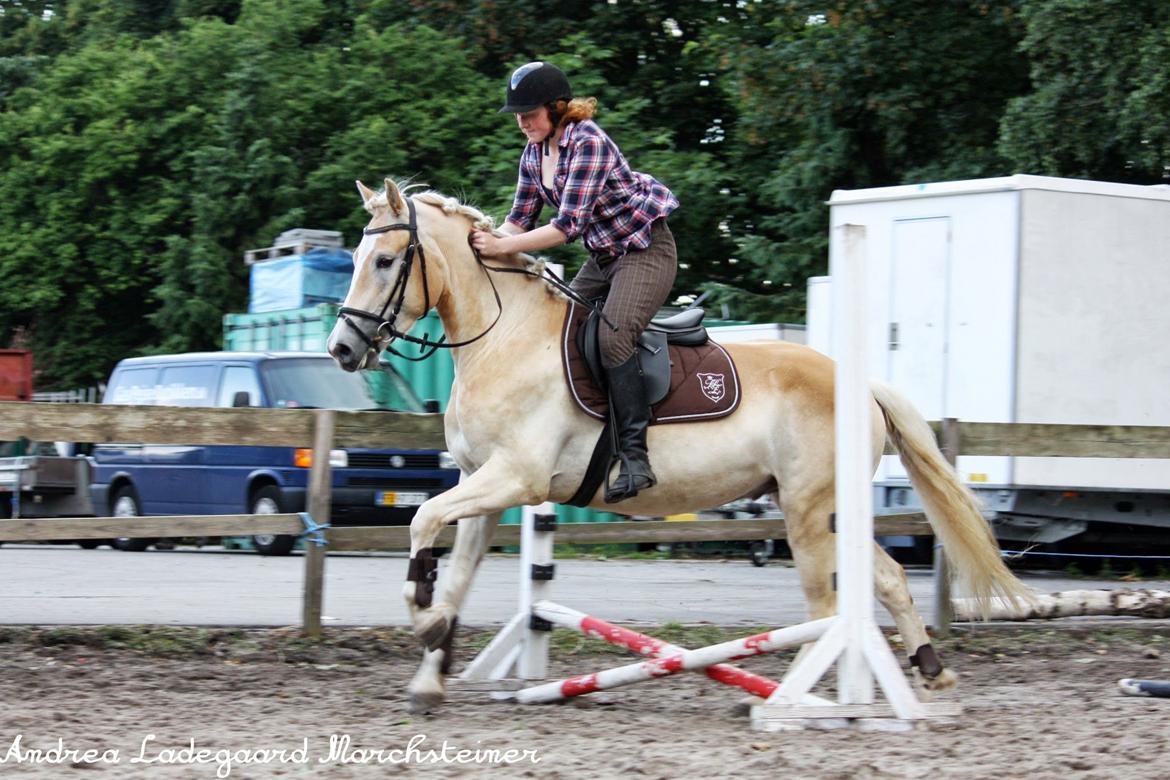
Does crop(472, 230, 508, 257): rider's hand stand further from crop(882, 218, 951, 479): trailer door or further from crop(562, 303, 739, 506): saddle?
crop(882, 218, 951, 479): trailer door

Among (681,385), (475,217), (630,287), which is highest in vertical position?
(475,217)

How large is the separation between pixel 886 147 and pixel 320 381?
32.4 feet

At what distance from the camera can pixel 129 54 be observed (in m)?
30.1

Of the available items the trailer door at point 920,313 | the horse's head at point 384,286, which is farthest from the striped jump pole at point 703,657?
the trailer door at point 920,313

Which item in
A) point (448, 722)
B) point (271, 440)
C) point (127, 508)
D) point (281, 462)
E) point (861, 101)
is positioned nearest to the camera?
point (448, 722)

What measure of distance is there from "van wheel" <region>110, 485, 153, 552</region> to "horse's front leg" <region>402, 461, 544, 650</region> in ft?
40.3

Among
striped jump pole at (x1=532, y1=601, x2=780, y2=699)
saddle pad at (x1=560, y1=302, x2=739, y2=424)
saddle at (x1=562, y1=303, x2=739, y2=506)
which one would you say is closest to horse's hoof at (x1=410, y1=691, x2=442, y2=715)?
striped jump pole at (x1=532, y1=601, x2=780, y2=699)

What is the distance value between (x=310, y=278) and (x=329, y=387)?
3.66 metres

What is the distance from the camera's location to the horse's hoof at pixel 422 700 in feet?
19.8

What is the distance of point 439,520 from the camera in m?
6.05

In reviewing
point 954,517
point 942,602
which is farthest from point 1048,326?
point 954,517

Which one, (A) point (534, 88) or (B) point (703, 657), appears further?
(A) point (534, 88)

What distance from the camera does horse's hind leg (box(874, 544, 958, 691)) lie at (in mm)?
6430

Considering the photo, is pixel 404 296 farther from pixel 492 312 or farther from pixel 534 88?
pixel 534 88
